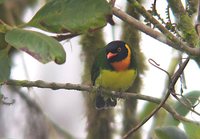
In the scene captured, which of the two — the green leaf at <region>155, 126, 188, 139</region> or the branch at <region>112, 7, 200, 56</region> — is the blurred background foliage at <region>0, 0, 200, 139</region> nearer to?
the green leaf at <region>155, 126, 188, 139</region>

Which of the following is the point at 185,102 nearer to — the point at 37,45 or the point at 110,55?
the point at 37,45

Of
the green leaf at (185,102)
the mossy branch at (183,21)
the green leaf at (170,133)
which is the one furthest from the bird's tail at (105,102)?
the mossy branch at (183,21)

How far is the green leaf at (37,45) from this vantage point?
4.29ft

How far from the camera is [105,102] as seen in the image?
2.72 m

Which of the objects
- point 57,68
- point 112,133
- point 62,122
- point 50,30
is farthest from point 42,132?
point 57,68

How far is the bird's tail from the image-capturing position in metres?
2.68

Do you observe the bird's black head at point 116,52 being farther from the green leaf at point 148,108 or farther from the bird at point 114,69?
the green leaf at point 148,108

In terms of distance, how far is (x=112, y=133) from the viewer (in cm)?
268

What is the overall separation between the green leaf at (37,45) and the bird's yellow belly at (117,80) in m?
1.42

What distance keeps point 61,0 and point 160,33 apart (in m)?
0.25

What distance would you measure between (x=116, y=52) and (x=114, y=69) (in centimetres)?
13

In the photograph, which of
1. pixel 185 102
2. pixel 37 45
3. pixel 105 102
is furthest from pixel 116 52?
pixel 37 45

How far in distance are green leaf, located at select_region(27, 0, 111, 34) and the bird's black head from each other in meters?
1.51

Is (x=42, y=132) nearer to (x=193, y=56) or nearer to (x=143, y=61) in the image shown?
(x=143, y=61)
